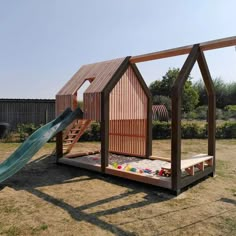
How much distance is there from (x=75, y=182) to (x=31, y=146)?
139cm

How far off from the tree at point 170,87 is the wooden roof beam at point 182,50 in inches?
1120

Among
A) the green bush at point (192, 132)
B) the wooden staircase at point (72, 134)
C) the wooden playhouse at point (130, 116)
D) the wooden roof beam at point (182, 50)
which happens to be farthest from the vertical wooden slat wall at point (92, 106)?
the green bush at point (192, 132)

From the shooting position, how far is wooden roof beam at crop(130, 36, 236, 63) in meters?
6.05

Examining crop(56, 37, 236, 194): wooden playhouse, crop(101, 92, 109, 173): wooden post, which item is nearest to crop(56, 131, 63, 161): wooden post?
crop(56, 37, 236, 194): wooden playhouse

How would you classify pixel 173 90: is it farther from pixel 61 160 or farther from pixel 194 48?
pixel 61 160

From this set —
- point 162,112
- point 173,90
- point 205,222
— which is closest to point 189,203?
point 205,222

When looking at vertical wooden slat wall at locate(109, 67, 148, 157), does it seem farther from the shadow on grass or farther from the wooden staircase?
the shadow on grass

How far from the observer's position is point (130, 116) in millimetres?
8789

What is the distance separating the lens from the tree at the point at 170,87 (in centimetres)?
3569

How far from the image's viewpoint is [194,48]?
6574 millimetres

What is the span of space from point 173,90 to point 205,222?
272cm

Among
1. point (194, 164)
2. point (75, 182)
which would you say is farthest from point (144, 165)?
point (75, 182)

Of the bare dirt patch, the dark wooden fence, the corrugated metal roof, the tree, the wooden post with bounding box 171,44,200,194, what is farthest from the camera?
the tree

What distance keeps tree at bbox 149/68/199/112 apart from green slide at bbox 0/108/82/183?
95.6ft
